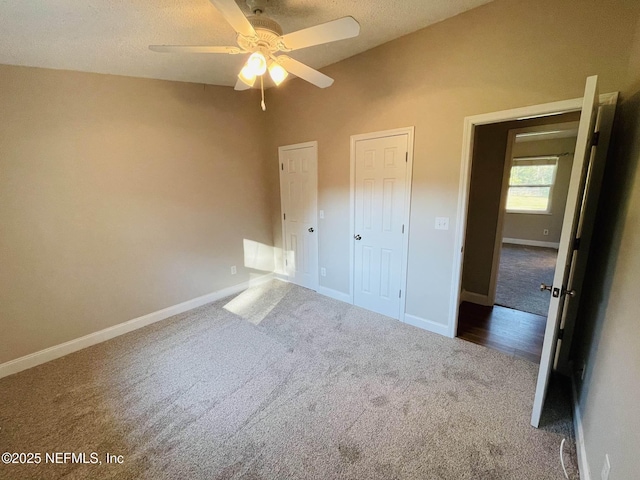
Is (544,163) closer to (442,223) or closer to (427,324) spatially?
(442,223)

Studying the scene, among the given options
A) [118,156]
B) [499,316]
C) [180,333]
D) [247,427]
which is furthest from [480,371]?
[118,156]

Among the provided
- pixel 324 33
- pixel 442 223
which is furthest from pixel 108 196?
pixel 442 223

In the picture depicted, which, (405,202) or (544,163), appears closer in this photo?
(405,202)

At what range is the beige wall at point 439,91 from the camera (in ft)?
5.75

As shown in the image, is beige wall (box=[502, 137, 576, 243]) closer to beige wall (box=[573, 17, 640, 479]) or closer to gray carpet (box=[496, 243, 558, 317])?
gray carpet (box=[496, 243, 558, 317])

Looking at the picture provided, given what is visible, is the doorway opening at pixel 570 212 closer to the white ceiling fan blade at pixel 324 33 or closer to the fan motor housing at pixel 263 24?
the white ceiling fan blade at pixel 324 33

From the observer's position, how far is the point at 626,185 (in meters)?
1.43

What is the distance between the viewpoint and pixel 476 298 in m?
3.52

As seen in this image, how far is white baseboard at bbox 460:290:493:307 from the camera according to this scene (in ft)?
11.2

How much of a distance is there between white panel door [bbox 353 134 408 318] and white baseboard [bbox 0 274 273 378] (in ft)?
6.44

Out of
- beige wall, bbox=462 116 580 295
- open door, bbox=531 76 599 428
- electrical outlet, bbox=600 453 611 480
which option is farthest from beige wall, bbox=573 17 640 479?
beige wall, bbox=462 116 580 295

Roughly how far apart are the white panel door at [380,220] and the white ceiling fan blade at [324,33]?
4.72 ft

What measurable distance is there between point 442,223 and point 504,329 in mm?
1397

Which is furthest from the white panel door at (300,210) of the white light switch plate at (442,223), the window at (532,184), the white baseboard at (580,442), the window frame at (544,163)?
the window frame at (544,163)
